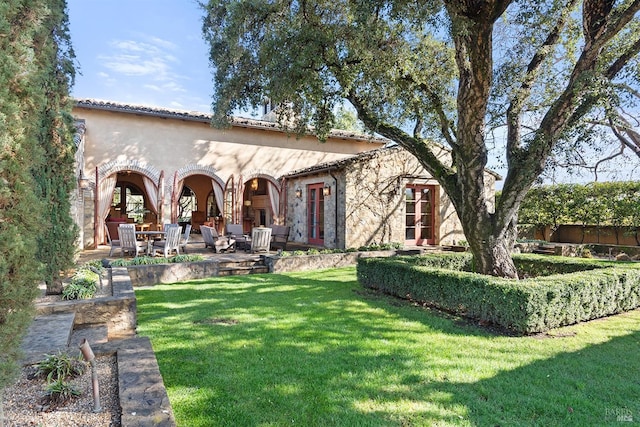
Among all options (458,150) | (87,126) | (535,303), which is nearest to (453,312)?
(535,303)

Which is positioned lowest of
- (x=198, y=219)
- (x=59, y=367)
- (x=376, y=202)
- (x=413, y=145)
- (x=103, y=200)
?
(x=59, y=367)

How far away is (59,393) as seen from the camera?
2.72 meters

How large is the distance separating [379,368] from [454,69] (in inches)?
308

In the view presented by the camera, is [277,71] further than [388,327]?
Yes

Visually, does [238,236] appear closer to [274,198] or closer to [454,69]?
[274,198]

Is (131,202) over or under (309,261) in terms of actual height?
over

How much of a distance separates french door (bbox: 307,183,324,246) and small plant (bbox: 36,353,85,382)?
11073 mm

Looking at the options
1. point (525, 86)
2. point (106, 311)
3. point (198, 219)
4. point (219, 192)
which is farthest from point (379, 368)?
point (198, 219)

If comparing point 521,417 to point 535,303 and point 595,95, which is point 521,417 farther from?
point 595,95

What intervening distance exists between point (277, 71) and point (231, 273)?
5.22 m

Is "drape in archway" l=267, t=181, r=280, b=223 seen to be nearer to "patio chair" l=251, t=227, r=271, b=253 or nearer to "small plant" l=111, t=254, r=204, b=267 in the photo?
"patio chair" l=251, t=227, r=271, b=253

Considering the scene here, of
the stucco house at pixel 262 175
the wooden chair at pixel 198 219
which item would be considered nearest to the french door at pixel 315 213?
the stucco house at pixel 262 175

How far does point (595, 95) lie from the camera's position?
5.55 metres

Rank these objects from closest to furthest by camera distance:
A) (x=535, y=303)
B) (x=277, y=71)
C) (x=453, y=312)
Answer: (x=535, y=303) → (x=453, y=312) → (x=277, y=71)
